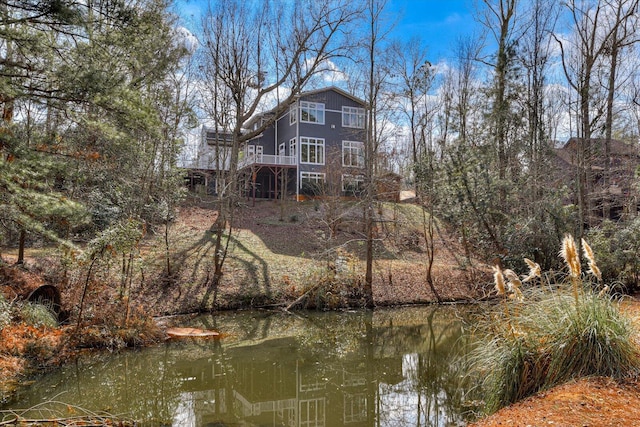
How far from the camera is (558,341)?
4.91m

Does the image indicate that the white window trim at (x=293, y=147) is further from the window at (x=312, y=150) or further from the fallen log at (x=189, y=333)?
the fallen log at (x=189, y=333)

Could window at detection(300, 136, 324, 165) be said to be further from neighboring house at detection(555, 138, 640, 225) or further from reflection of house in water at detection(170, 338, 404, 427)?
reflection of house in water at detection(170, 338, 404, 427)

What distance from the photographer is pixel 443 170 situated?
1803 cm

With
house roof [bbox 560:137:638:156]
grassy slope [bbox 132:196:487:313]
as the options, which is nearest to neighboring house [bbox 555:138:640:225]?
house roof [bbox 560:137:638:156]

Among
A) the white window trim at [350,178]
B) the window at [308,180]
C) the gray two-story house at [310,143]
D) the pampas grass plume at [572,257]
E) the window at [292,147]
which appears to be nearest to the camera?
the pampas grass plume at [572,257]

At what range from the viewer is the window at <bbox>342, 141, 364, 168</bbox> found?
26.5 metres

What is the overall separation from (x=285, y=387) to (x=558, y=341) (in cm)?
499

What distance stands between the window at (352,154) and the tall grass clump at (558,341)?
67.7ft

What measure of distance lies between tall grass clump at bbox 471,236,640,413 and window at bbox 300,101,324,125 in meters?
26.1

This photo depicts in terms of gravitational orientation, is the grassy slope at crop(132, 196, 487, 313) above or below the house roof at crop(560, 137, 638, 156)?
below

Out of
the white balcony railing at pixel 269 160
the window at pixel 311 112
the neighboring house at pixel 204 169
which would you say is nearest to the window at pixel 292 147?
the white balcony railing at pixel 269 160

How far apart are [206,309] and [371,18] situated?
12870 mm

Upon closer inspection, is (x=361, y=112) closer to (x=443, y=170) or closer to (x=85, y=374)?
(x=443, y=170)

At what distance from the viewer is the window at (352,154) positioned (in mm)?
26531
